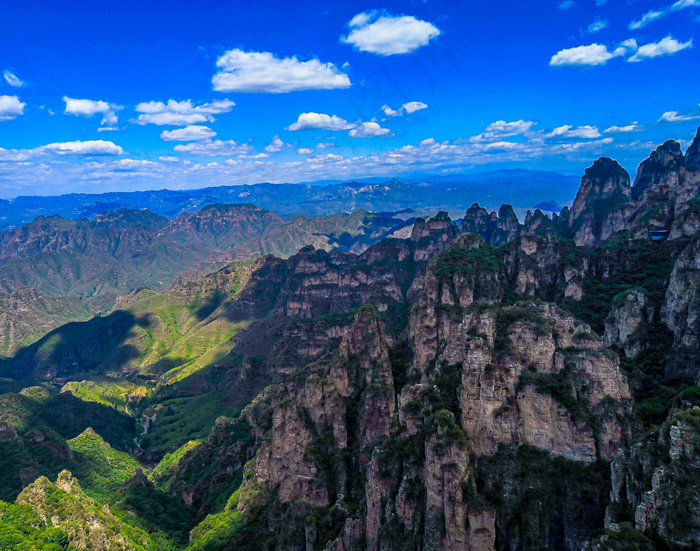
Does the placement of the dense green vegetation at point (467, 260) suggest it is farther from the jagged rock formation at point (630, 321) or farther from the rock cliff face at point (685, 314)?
the rock cliff face at point (685, 314)

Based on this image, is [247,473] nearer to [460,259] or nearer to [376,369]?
[376,369]

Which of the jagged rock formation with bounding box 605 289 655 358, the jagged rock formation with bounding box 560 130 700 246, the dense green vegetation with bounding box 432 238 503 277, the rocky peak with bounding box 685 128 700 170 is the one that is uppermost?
the rocky peak with bounding box 685 128 700 170

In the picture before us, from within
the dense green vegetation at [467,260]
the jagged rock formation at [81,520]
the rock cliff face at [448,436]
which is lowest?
the jagged rock formation at [81,520]

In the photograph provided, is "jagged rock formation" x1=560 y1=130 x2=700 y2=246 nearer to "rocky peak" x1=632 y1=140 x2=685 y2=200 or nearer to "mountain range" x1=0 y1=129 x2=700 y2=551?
"rocky peak" x1=632 y1=140 x2=685 y2=200

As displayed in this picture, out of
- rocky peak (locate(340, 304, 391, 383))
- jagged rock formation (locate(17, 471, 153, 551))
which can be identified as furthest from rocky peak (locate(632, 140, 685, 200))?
jagged rock formation (locate(17, 471, 153, 551))

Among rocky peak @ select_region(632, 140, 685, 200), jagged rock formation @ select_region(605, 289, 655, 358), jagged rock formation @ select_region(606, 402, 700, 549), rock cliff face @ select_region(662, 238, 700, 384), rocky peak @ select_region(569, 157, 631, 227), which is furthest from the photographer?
rocky peak @ select_region(569, 157, 631, 227)

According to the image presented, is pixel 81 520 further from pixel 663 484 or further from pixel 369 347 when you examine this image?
pixel 663 484

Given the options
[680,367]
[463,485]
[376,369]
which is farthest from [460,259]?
[463,485]

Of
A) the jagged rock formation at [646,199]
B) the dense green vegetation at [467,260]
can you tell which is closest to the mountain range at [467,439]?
the dense green vegetation at [467,260]

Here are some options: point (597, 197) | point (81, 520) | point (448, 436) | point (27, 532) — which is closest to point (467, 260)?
point (448, 436)

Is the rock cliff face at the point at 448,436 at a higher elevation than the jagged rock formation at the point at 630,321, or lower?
lower

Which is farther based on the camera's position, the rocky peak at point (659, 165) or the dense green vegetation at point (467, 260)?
the rocky peak at point (659, 165)

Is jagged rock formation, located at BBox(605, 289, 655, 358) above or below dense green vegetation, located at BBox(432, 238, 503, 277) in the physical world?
below

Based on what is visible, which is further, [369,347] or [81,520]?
[369,347]
